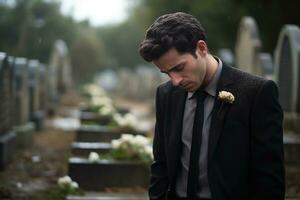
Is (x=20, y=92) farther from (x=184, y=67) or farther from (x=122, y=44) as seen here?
(x=122, y=44)

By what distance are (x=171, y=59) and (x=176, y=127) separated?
1.27 ft

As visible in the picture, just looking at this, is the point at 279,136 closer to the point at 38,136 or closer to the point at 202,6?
the point at 38,136

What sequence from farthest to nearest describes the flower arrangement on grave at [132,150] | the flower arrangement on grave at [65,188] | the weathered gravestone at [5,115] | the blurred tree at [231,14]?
the blurred tree at [231,14], the weathered gravestone at [5,115], the flower arrangement on grave at [132,150], the flower arrangement on grave at [65,188]

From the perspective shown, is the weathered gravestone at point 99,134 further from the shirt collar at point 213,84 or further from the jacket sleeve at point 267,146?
the jacket sleeve at point 267,146

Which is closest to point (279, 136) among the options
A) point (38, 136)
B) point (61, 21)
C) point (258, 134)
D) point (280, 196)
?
point (258, 134)

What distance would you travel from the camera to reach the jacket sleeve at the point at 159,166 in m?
3.08

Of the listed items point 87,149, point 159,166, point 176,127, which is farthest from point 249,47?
point 176,127

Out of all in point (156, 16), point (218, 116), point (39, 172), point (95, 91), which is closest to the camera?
point (218, 116)

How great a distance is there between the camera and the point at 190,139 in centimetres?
291

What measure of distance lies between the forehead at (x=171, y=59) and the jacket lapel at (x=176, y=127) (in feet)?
0.93

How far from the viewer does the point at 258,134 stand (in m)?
2.73

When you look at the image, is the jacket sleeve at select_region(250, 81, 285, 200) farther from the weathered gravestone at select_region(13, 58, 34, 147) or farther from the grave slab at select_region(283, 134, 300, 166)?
the weathered gravestone at select_region(13, 58, 34, 147)

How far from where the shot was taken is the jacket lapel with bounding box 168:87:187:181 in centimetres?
292

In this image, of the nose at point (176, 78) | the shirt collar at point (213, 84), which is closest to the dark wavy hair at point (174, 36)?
the nose at point (176, 78)
